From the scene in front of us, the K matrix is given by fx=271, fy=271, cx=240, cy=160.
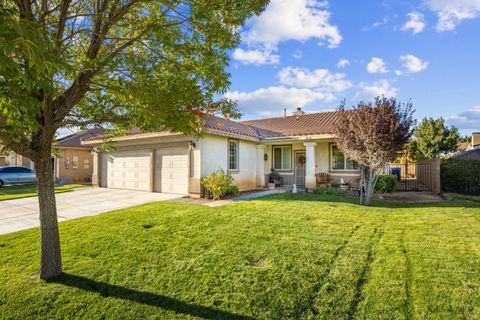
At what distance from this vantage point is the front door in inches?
701

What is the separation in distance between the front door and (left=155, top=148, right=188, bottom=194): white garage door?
25.7 feet

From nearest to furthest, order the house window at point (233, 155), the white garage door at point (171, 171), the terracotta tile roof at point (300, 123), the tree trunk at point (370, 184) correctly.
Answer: the tree trunk at point (370, 184)
the white garage door at point (171, 171)
the house window at point (233, 155)
the terracotta tile roof at point (300, 123)

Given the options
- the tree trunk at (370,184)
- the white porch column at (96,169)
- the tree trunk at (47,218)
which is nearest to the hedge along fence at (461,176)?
the tree trunk at (370,184)

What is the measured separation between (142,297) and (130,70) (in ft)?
12.7

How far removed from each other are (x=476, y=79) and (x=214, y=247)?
18.8 m

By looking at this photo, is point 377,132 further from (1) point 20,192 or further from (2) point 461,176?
(1) point 20,192

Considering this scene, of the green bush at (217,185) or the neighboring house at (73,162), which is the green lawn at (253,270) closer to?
the green bush at (217,185)

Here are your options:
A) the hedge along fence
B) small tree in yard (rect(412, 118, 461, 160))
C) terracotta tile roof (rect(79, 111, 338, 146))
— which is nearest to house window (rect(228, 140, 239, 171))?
terracotta tile roof (rect(79, 111, 338, 146))

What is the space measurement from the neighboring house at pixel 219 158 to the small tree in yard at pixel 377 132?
13.0ft

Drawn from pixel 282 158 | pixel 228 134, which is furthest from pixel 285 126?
pixel 228 134

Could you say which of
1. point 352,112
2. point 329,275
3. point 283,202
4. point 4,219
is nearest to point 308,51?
point 352,112

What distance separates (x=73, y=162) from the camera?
2350 cm

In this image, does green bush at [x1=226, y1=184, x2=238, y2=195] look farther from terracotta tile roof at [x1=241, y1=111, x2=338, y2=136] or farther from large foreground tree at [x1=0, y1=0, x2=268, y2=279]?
large foreground tree at [x1=0, y1=0, x2=268, y2=279]

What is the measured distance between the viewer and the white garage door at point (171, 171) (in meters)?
13.7
